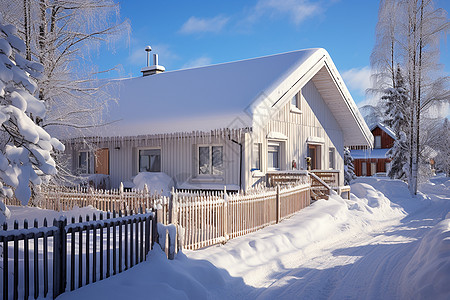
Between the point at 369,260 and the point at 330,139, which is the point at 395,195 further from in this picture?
the point at 369,260

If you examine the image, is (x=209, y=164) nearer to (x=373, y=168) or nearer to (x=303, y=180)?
(x=303, y=180)

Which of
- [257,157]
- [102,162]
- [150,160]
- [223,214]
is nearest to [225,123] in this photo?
→ [257,157]

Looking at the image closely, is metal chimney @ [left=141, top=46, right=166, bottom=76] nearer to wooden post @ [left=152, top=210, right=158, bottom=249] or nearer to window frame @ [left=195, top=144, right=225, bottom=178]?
window frame @ [left=195, top=144, right=225, bottom=178]

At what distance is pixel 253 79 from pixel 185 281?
1224cm

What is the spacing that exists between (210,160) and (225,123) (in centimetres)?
255

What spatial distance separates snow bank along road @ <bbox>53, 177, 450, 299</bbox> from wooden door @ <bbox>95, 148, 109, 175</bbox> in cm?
1040

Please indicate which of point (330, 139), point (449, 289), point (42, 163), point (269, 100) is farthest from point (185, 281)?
point (330, 139)

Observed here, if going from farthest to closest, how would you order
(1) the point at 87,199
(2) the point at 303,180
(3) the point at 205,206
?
(2) the point at 303,180 → (1) the point at 87,199 → (3) the point at 205,206

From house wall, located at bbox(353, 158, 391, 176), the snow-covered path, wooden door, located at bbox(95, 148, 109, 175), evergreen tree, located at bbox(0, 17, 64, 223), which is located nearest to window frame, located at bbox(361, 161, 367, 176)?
house wall, located at bbox(353, 158, 391, 176)

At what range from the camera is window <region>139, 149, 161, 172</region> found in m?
17.5

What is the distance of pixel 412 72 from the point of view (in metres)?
25.4

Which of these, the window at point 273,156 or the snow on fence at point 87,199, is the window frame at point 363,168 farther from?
the snow on fence at point 87,199

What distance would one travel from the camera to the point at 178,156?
1669 centimetres

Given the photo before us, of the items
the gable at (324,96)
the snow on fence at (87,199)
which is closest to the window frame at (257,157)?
the gable at (324,96)
